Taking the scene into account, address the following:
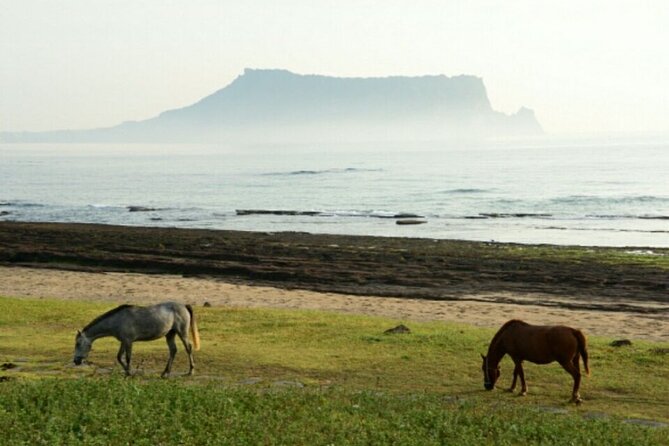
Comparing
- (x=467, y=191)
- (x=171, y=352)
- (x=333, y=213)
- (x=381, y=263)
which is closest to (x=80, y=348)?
(x=171, y=352)

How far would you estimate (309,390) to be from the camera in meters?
17.1

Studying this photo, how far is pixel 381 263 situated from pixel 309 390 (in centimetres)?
Result: 2793

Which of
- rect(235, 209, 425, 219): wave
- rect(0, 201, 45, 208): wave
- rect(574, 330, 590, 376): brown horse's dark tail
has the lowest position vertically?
rect(0, 201, 45, 208): wave

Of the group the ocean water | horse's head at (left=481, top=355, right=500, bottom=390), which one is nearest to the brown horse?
horse's head at (left=481, top=355, right=500, bottom=390)

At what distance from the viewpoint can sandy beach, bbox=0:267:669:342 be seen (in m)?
29.8

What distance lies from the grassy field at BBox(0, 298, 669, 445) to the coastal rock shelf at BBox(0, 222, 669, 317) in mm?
10628

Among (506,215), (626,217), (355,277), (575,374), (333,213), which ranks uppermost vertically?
(575,374)

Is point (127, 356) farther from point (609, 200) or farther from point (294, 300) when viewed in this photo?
point (609, 200)

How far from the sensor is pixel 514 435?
1370cm

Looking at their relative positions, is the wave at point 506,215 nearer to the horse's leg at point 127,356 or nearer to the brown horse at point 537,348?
the brown horse at point 537,348

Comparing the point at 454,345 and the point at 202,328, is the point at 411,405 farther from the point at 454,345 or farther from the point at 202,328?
the point at 202,328

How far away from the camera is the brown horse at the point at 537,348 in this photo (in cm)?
1777

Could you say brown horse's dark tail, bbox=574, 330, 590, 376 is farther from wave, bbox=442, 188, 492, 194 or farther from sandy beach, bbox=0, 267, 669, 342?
wave, bbox=442, 188, 492, 194

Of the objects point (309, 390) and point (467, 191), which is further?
point (467, 191)
